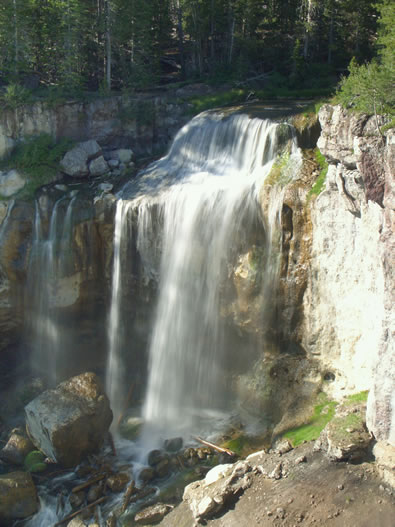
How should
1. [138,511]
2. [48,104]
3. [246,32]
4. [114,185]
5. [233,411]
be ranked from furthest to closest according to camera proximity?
[246,32] → [48,104] → [114,185] → [233,411] → [138,511]

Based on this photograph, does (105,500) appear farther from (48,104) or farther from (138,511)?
(48,104)

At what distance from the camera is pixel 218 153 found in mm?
17844

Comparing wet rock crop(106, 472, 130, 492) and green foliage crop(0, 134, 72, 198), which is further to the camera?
green foliage crop(0, 134, 72, 198)

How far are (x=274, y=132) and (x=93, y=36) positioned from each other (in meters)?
16.6

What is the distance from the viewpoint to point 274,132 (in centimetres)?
1588

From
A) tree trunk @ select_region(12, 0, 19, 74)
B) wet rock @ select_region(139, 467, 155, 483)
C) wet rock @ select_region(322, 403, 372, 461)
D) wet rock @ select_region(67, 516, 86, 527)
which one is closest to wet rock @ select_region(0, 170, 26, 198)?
tree trunk @ select_region(12, 0, 19, 74)

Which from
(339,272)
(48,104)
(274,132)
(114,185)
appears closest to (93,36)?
(48,104)

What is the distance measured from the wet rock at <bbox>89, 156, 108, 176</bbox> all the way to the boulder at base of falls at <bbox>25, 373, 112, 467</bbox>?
29.7ft

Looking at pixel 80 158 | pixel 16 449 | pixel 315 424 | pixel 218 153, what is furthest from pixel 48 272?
pixel 315 424

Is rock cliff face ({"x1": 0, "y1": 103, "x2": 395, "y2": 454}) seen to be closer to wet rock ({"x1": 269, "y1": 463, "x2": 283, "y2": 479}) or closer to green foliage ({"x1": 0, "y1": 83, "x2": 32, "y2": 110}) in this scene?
wet rock ({"x1": 269, "y1": 463, "x2": 283, "y2": 479})

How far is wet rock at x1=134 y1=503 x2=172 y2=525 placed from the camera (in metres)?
11.1

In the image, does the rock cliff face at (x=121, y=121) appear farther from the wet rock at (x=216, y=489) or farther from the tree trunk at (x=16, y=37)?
the wet rock at (x=216, y=489)

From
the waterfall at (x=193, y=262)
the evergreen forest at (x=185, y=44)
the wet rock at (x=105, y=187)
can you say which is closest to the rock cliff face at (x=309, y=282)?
the waterfall at (x=193, y=262)

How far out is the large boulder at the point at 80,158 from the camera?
1984 centimetres
